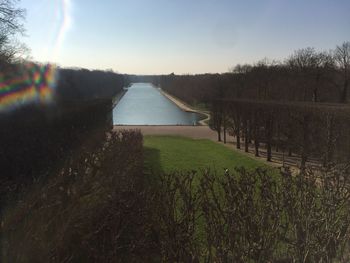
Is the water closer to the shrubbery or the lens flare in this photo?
the lens flare

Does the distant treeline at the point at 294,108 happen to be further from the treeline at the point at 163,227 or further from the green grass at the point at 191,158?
the treeline at the point at 163,227

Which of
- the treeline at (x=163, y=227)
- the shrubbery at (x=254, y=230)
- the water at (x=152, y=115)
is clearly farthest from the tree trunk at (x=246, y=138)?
the water at (x=152, y=115)

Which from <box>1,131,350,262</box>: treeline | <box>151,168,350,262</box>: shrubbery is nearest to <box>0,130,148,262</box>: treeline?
<box>1,131,350,262</box>: treeline

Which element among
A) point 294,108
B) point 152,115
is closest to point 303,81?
point 152,115

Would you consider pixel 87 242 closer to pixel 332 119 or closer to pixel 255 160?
pixel 332 119

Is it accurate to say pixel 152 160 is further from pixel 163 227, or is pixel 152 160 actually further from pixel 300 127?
pixel 163 227

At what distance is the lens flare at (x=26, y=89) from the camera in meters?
17.3

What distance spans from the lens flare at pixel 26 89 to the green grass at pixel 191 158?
6003mm

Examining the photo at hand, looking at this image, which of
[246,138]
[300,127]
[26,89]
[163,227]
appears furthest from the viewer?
[26,89]

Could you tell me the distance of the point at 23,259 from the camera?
146 inches

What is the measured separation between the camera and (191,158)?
19.4m

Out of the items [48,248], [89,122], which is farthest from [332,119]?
[48,248]

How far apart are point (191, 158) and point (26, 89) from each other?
16.5 metres

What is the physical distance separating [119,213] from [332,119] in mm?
13513
